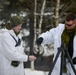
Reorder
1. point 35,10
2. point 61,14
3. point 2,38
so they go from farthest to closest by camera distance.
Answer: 1. point 61,14
2. point 35,10
3. point 2,38

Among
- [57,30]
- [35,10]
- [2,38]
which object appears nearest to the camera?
[2,38]

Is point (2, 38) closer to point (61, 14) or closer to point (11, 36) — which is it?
point (11, 36)

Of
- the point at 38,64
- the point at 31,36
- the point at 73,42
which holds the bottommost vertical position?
the point at 38,64

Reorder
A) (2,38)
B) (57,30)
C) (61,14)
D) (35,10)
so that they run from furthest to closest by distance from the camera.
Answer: (61,14), (35,10), (57,30), (2,38)

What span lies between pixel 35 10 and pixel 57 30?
6.08m

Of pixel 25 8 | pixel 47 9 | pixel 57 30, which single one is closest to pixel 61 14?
pixel 47 9

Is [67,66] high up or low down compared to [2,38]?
down

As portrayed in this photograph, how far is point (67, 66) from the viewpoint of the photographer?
4.05m

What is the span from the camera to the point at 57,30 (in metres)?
4.16

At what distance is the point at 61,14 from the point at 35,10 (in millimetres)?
1186

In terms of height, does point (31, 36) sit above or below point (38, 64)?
above

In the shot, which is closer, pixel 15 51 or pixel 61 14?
pixel 15 51

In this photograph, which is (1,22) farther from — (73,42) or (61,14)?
(73,42)

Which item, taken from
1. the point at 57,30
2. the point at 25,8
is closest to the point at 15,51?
the point at 57,30
